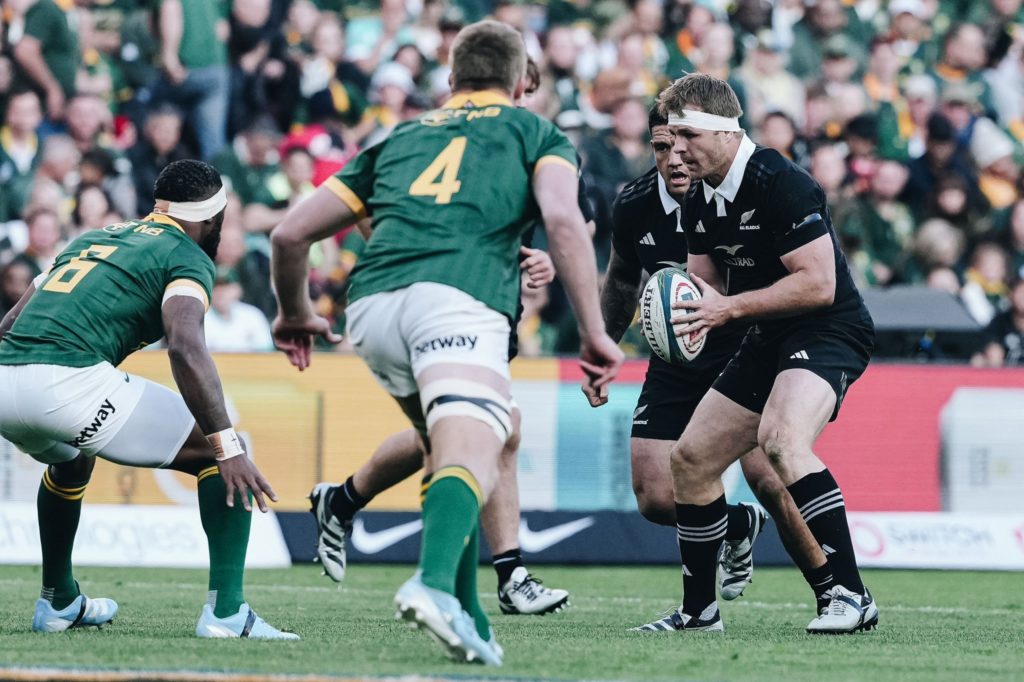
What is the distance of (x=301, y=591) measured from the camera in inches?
370

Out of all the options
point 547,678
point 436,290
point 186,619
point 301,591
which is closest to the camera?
point 547,678

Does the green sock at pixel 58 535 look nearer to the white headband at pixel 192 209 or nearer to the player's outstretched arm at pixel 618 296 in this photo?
the white headband at pixel 192 209

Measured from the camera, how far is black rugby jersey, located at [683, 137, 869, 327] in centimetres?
697

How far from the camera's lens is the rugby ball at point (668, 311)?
7.06 m

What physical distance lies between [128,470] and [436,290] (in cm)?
661

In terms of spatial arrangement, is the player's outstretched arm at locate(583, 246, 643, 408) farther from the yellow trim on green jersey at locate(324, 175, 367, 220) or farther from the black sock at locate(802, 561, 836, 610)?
the yellow trim on green jersey at locate(324, 175, 367, 220)

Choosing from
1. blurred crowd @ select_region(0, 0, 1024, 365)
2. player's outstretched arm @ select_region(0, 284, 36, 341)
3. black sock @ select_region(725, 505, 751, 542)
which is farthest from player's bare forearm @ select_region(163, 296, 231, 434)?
blurred crowd @ select_region(0, 0, 1024, 365)

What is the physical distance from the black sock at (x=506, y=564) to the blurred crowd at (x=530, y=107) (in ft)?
16.3

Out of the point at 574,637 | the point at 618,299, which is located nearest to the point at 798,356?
the point at 618,299

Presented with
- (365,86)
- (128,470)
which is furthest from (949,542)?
(365,86)

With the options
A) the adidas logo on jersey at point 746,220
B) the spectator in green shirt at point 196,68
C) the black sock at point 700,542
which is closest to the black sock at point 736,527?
the black sock at point 700,542

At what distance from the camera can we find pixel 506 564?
7.81 meters

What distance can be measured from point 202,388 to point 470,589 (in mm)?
1392

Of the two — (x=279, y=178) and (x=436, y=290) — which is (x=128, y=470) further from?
(x=436, y=290)
